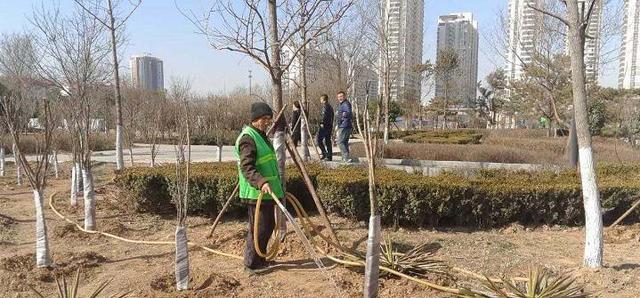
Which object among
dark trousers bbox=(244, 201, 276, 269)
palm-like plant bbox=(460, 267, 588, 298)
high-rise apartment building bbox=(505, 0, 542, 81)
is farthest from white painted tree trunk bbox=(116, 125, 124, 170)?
high-rise apartment building bbox=(505, 0, 542, 81)

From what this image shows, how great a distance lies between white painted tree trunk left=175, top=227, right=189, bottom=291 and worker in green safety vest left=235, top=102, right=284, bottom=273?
0.57 meters

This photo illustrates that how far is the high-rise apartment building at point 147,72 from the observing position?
28116mm

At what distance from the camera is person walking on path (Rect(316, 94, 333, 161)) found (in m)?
9.35

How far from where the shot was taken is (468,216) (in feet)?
17.8

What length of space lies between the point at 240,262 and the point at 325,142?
608 cm

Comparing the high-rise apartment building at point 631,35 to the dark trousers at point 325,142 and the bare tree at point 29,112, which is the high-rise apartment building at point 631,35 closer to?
the dark trousers at point 325,142

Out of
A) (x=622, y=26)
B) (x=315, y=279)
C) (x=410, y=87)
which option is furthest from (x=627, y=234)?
(x=410, y=87)

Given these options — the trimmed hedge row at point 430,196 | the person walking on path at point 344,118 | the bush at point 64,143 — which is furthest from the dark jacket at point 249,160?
the bush at point 64,143

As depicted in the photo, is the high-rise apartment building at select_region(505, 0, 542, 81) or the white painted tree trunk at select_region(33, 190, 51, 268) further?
the high-rise apartment building at select_region(505, 0, 542, 81)

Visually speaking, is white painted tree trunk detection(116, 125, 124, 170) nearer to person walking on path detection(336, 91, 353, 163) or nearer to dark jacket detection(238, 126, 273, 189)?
person walking on path detection(336, 91, 353, 163)

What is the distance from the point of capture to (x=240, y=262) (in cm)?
416

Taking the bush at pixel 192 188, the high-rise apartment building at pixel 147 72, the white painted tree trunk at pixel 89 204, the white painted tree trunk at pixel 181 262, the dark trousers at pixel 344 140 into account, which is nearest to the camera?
the white painted tree trunk at pixel 181 262

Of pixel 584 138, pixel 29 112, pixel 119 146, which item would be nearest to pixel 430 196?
pixel 584 138

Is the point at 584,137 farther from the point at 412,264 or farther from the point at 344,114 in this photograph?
the point at 344,114
